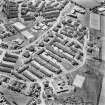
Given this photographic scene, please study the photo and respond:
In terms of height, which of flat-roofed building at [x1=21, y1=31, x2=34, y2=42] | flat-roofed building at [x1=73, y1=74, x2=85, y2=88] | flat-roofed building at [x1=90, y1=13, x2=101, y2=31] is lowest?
flat-roofed building at [x1=73, y1=74, x2=85, y2=88]

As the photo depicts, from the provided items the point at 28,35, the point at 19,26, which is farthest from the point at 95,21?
the point at 19,26

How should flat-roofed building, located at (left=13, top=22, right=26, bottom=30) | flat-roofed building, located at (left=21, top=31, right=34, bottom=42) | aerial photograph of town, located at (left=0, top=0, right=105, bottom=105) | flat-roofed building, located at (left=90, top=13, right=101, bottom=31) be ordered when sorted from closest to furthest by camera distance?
1. aerial photograph of town, located at (left=0, top=0, right=105, bottom=105)
2. flat-roofed building, located at (left=21, top=31, right=34, bottom=42)
3. flat-roofed building, located at (left=13, top=22, right=26, bottom=30)
4. flat-roofed building, located at (left=90, top=13, right=101, bottom=31)

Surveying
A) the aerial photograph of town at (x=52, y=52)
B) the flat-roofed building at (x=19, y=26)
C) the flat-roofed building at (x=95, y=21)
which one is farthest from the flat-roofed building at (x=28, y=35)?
the flat-roofed building at (x=95, y=21)

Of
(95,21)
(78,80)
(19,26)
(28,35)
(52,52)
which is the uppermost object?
(19,26)

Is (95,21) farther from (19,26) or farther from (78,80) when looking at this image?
(78,80)

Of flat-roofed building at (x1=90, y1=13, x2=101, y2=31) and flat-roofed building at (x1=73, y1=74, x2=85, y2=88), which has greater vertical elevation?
flat-roofed building at (x1=90, y1=13, x2=101, y2=31)

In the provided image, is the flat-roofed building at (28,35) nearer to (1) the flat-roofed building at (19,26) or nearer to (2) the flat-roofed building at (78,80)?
(1) the flat-roofed building at (19,26)

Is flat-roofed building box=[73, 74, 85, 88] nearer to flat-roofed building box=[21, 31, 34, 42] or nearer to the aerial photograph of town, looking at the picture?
the aerial photograph of town

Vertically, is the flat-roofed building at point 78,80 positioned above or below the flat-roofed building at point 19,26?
below

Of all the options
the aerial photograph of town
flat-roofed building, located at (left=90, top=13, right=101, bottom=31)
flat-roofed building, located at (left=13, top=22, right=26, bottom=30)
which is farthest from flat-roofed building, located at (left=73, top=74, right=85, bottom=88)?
flat-roofed building, located at (left=13, top=22, right=26, bottom=30)
